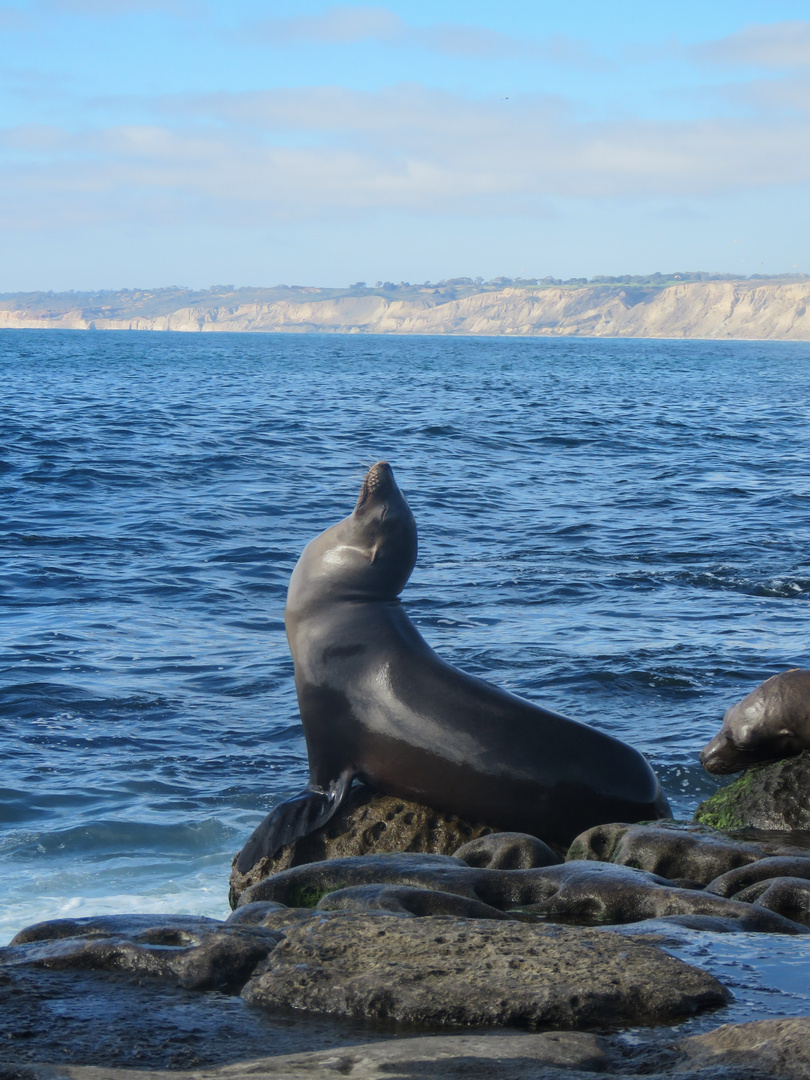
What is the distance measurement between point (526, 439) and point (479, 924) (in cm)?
2643

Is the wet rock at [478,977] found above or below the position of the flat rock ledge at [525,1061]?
below

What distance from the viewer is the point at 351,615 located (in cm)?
668

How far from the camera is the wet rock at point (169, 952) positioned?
344cm

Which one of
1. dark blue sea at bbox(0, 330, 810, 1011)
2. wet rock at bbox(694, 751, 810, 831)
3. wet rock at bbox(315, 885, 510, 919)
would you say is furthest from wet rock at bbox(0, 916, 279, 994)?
wet rock at bbox(694, 751, 810, 831)

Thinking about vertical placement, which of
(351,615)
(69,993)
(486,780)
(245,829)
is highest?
(351,615)

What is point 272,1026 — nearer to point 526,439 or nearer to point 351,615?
point 351,615

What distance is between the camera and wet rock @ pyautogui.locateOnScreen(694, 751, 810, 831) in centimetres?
630

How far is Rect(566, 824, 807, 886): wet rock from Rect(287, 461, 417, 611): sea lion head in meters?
2.04

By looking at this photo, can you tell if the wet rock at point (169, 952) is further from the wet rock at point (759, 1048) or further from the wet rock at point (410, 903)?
the wet rock at point (759, 1048)

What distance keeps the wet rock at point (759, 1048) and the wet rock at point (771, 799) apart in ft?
11.9

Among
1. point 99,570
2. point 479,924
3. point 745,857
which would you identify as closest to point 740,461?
point 99,570

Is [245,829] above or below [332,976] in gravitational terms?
below

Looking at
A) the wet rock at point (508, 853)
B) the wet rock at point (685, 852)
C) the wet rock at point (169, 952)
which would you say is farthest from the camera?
the wet rock at point (508, 853)

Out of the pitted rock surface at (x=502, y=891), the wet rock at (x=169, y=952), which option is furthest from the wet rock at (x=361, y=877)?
the wet rock at (x=169, y=952)
